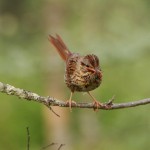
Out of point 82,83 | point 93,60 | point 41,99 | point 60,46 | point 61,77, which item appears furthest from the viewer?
point 61,77

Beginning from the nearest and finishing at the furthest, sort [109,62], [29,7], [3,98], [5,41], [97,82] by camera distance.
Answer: [97,82]
[109,62]
[5,41]
[3,98]
[29,7]

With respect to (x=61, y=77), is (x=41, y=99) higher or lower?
lower

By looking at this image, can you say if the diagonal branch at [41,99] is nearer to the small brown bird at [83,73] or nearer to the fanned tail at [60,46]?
the small brown bird at [83,73]

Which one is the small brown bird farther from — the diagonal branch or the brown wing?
the diagonal branch

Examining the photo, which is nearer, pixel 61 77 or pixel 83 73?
pixel 83 73

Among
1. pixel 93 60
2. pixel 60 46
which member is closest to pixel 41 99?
pixel 93 60

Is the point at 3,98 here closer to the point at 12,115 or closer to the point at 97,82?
the point at 12,115

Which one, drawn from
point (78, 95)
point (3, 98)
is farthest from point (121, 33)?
point (3, 98)

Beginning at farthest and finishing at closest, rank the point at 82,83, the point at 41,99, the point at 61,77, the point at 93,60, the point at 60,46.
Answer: the point at 61,77 < the point at 60,46 < the point at 82,83 < the point at 93,60 < the point at 41,99

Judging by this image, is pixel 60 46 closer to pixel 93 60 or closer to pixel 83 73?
pixel 83 73
